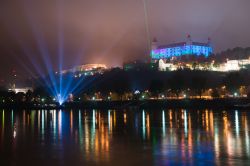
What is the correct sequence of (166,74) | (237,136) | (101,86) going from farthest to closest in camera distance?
(166,74) < (101,86) < (237,136)

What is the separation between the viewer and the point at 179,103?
2677 inches

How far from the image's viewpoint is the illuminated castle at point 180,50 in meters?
138

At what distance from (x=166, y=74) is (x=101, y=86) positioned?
68.5 ft

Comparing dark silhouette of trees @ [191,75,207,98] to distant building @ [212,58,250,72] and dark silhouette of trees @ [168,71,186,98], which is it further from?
distant building @ [212,58,250,72]

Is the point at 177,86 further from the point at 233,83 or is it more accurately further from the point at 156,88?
A: the point at 233,83

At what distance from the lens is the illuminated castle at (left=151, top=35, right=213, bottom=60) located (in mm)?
138000

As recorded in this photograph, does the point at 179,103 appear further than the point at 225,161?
Yes


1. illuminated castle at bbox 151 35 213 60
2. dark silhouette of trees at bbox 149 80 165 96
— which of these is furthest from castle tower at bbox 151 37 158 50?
dark silhouette of trees at bbox 149 80 165 96

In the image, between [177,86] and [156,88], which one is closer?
[177,86]

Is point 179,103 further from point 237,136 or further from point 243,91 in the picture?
point 237,136

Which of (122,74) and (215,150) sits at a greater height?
(122,74)

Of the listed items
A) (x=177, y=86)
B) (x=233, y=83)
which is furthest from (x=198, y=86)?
(x=233, y=83)

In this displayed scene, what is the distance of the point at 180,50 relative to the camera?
138500 millimetres

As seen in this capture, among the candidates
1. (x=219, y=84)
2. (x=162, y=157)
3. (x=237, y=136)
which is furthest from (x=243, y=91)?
(x=162, y=157)
